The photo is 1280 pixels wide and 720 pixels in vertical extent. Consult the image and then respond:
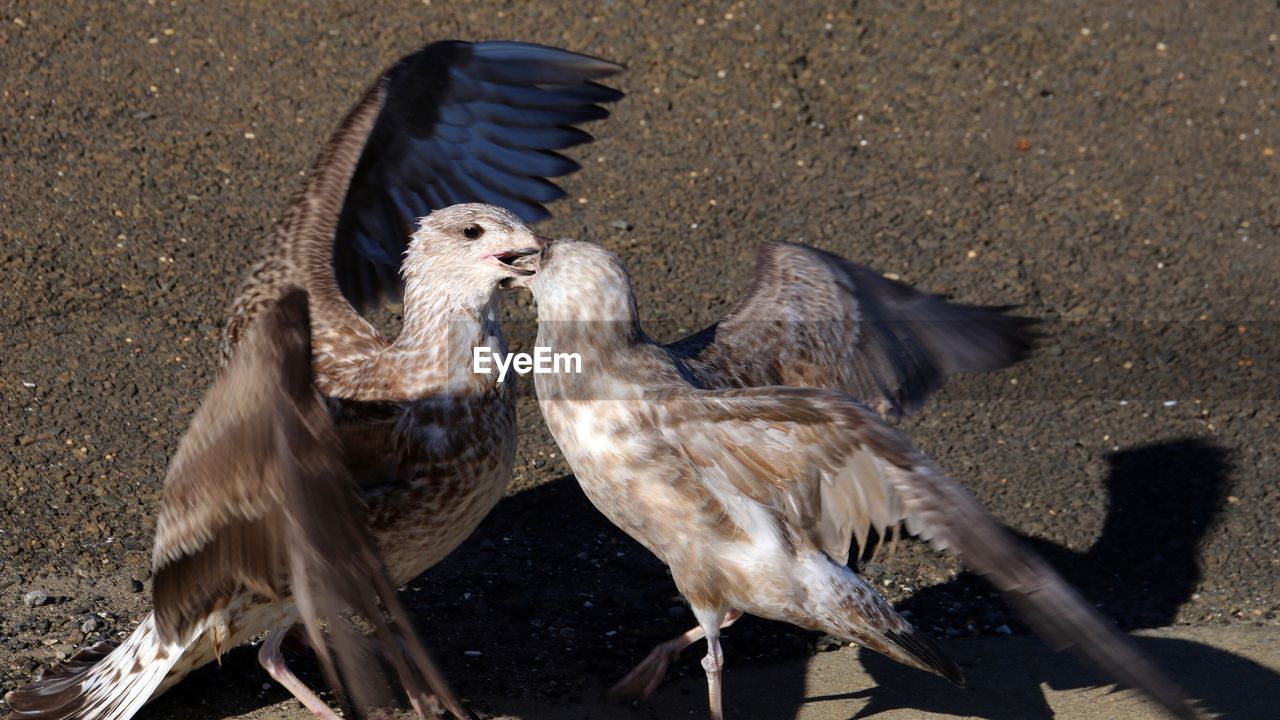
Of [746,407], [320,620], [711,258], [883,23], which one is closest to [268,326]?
[746,407]

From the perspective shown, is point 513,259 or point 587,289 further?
point 513,259

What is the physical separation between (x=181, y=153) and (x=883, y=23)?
3873mm

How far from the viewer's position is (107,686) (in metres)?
3.96

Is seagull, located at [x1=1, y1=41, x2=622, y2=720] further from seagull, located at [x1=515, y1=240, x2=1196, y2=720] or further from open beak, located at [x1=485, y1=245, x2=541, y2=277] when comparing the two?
seagull, located at [x1=515, y1=240, x2=1196, y2=720]

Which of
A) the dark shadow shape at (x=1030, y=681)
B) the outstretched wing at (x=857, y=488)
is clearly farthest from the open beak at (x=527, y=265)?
the dark shadow shape at (x=1030, y=681)

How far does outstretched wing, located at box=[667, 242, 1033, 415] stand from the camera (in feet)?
15.1

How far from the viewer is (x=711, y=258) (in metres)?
6.61

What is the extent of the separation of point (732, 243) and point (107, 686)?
3.60 metres

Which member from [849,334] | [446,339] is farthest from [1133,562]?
[446,339]

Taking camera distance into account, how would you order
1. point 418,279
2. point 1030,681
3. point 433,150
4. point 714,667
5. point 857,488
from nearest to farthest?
1. point 857,488
2. point 714,667
3. point 418,279
4. point 1030,681
5. point 433,150

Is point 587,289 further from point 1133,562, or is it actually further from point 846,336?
point 1133,562

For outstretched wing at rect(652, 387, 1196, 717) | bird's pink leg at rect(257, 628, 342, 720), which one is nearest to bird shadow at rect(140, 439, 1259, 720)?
bird's pink leg at rect(257, 628, 342, 720)

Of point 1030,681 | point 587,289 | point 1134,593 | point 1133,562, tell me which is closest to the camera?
point 587,289

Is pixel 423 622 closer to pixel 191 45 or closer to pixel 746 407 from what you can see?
pixel 746 407
